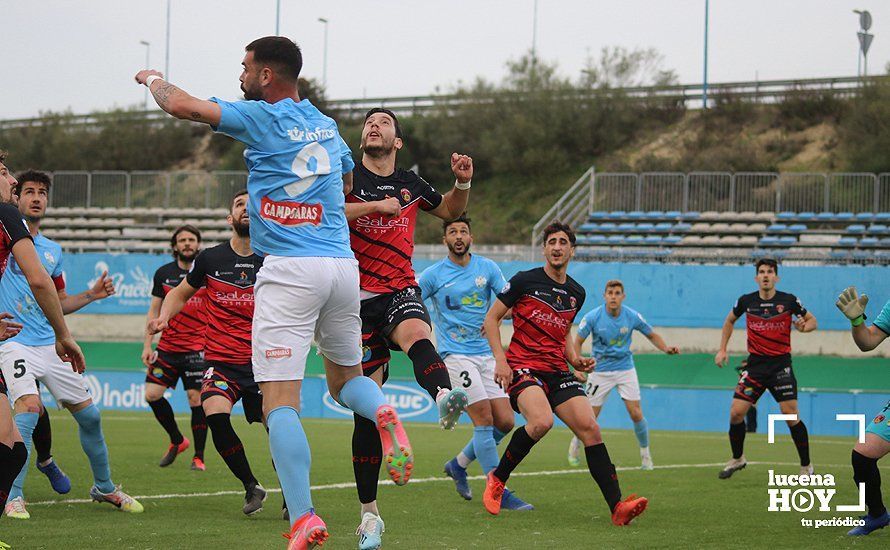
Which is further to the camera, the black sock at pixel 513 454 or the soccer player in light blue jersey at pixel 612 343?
the soccer player in light blue jersey at pixel 612 343

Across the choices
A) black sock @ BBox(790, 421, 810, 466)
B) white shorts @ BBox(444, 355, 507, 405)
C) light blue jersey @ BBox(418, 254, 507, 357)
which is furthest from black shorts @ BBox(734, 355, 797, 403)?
light blue jersey @ BBox(418, 254, 507, 357)

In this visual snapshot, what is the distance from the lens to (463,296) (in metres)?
11.7

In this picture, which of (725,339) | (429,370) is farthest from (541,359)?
(725,339)

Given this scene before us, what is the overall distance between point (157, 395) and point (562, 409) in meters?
6.08

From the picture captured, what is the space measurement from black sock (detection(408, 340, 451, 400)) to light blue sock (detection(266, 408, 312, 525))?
3.87 ft

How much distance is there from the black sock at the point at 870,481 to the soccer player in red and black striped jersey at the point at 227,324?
476 cm

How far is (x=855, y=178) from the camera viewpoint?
35.2 metres

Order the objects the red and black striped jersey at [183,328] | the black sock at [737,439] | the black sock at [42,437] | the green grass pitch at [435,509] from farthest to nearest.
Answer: the red and black striped jersey at [183,328] → the black sock at [737,439] → the black sock at [42,437] → the green grass pitch at [435,509]

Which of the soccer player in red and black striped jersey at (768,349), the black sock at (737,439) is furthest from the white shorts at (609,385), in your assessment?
the black sock at (737,439)

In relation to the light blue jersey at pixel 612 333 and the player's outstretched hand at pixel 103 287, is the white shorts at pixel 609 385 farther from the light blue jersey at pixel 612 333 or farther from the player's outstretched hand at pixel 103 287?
the player's outstretched hand at pixel 103 287

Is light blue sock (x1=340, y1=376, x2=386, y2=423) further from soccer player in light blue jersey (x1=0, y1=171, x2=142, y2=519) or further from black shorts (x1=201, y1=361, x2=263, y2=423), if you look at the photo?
black shorts (x1=201, y1=361, x2=263, y2=423)

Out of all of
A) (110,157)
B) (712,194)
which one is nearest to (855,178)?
(712,194)

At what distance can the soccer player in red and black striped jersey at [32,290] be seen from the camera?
6.29 m

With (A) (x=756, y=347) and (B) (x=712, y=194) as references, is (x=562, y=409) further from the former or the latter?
(B) (x=712, y=194)
